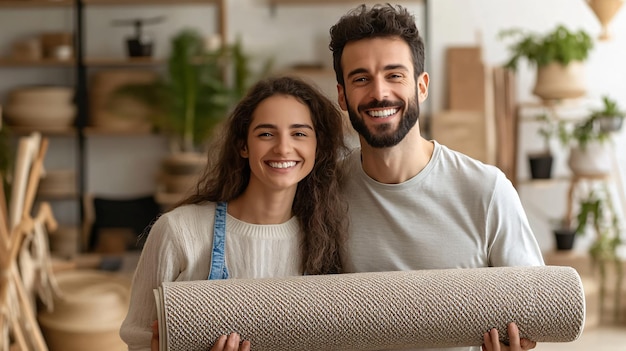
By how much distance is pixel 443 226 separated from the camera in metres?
2.20

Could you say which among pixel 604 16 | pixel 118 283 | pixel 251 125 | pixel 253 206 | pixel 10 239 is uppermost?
pixel 604 16

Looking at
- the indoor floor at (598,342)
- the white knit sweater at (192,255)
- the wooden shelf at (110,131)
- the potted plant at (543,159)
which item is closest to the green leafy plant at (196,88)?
the wooden shelf at (110,131)

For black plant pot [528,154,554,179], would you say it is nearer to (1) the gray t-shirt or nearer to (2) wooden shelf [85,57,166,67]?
(2) wooden shelf [85,57,166,67]

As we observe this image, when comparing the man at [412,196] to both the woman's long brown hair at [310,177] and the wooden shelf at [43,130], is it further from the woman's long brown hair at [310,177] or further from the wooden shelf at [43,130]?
the wooden shelf at [43,130]

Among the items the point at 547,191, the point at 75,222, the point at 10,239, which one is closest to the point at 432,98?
the point at 547,191

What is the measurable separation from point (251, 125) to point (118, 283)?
231 centimetres

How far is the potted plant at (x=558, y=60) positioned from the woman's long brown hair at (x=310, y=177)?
11.5 feet

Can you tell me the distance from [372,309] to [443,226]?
1.23 ft

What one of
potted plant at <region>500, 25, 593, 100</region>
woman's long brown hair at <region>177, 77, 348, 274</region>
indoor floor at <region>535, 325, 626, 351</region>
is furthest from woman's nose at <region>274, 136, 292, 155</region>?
potted plant at <region>500, 25, 593, 100</region>

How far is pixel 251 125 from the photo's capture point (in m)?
2.15

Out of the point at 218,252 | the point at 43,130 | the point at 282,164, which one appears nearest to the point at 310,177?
the point at 282,164

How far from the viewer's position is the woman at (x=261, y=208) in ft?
6.78

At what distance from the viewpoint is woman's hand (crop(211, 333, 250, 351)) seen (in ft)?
6.12

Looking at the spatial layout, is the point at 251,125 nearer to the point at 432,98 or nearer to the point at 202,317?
the point at 202,317
